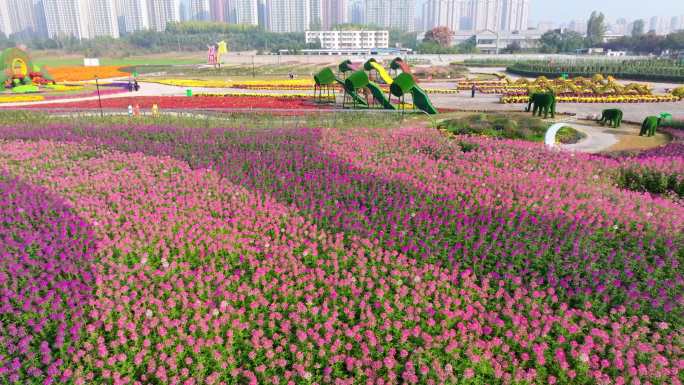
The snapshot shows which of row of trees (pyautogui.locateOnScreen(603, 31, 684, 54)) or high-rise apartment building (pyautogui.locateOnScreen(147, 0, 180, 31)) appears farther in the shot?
high-rise apartment building (pyautogui.locateOnScreen(147, 0, 180, 31))

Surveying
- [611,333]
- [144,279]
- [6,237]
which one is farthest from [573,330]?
[6,237]

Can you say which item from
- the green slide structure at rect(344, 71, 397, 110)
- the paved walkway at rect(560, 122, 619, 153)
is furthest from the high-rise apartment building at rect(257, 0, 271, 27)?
the paved walkway at rect(560, 122, 619, 153)

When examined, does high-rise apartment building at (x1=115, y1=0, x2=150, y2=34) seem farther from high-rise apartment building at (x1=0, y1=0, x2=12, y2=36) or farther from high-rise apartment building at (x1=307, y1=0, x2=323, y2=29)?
high-rise apartment building at (x1=307, y1=0, x2=323, y2=29)

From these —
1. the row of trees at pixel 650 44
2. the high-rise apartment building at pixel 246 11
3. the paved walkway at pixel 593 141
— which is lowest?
the paved walkway at pixel 593 141

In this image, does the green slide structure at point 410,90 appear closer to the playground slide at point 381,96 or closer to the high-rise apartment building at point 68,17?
the playground slide at point 381,96

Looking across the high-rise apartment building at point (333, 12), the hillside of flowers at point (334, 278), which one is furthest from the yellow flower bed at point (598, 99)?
the high-rise apartment building at point (333, 12)

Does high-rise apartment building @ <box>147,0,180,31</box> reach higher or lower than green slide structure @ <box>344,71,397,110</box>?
higher

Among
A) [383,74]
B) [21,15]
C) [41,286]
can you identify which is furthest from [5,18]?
[41,286]
